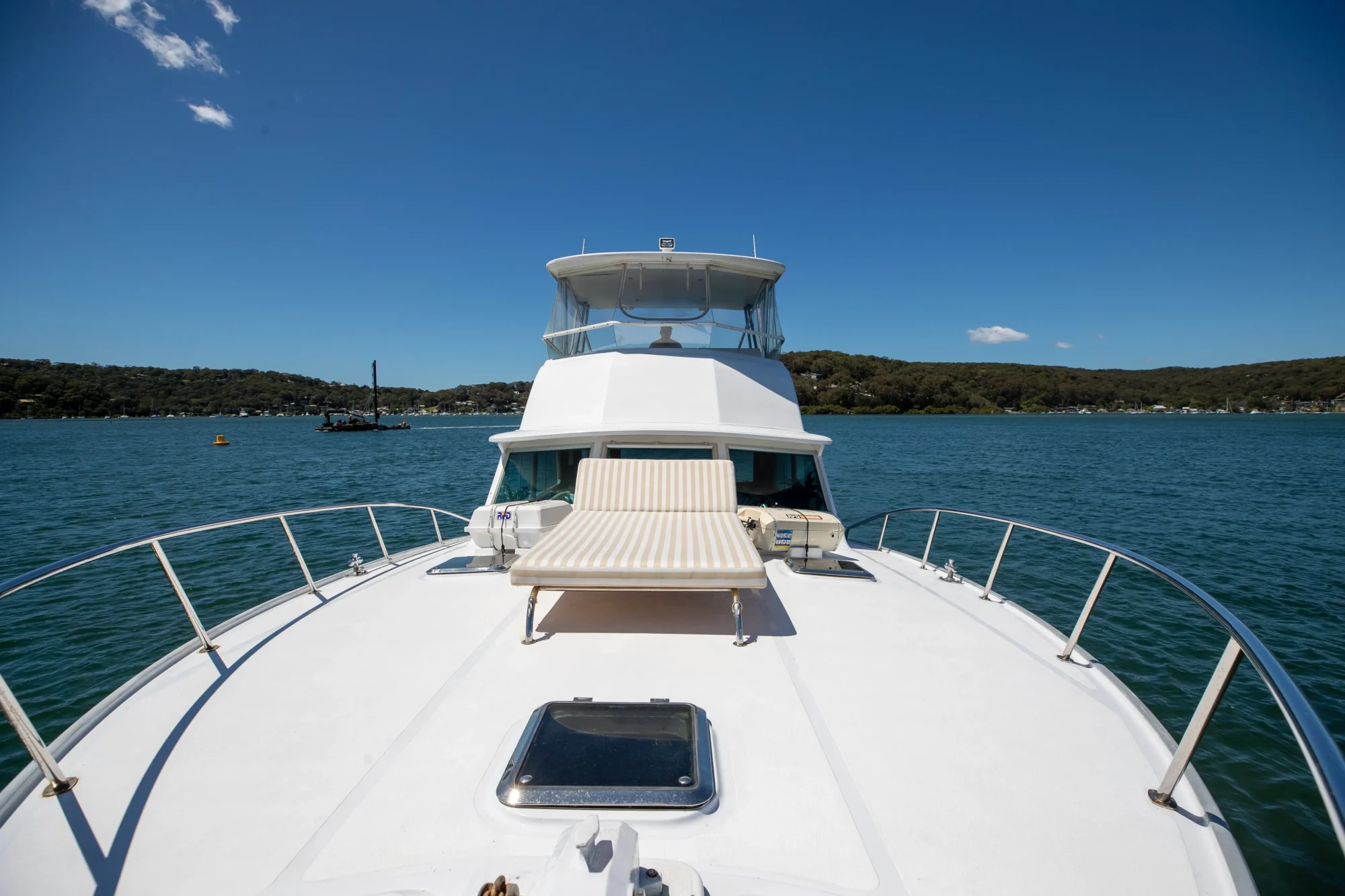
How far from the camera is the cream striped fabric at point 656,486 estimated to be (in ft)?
16.5

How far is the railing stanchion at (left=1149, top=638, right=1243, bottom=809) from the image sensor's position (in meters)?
1.81

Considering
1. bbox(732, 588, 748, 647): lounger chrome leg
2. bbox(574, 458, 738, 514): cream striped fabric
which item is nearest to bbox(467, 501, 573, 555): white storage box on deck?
bbox(574, 458, 738, 514): cream striped fabric

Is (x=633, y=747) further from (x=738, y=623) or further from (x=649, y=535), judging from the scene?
(x=649, y=535)

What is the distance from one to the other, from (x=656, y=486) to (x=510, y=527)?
142cm

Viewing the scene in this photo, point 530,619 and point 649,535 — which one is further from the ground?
point 649,535

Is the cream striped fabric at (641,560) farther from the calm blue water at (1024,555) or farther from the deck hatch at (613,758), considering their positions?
the calm blue water at (1024,555)

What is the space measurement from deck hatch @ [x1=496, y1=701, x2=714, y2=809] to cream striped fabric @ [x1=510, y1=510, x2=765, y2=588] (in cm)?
93

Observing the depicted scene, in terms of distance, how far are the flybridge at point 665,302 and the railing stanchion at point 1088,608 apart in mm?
4724

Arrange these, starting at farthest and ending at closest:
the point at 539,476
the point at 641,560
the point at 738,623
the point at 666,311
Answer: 1. the point at 666,311
2. the point at 539,476
3. the point at 641,560
4. the point at 738,623

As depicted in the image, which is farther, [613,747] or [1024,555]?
[1024,555]

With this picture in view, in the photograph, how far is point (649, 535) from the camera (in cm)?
408

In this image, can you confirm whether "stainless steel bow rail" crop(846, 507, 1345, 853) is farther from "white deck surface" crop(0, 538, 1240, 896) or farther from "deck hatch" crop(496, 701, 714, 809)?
"deck hatch" crop(496, 701, 714, 809)

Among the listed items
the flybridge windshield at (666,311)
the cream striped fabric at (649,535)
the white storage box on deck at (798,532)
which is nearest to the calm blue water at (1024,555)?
the cream striped fabric at (649,535)

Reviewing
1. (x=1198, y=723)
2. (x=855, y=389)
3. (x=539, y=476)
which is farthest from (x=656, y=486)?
(x=855, y=389)
